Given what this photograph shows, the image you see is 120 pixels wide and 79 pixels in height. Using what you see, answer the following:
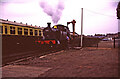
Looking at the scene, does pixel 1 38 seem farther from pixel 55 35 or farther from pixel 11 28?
pixel 55 35

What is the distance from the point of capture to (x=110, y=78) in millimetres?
3510

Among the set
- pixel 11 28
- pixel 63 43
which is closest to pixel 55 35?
pixel 63 43

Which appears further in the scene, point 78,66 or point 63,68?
point 78,66

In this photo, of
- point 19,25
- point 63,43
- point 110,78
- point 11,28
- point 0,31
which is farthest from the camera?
point 63,43

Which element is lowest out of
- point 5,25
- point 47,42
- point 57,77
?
point 57,77

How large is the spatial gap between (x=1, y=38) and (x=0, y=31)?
2.56 feet

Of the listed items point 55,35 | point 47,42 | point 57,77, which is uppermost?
point 55,35

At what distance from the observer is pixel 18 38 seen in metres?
14.0

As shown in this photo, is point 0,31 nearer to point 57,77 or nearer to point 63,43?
point 63,43

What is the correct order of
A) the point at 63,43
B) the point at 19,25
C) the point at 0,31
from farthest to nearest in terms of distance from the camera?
the point at 63,43 → the point at 19,25 → the point at 0,31

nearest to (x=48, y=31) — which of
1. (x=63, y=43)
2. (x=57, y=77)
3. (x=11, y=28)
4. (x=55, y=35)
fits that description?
(x=55, y=35)

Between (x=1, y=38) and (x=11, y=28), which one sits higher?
(x=11, y=28)

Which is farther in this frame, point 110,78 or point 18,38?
point 18,38

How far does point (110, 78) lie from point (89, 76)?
656 mm
